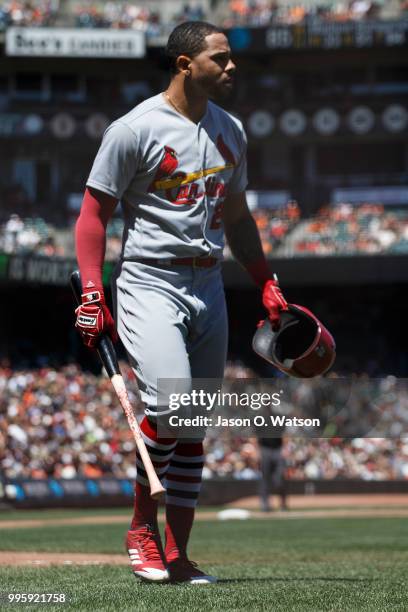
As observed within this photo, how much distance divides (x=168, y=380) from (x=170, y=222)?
64cm

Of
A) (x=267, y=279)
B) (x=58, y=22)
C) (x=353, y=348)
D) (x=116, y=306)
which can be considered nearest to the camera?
(x=116, y=306)

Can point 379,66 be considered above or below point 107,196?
below

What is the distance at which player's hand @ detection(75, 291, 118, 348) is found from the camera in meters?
4.58

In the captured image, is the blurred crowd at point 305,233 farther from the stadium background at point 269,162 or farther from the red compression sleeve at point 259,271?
the red compression sleeve at point 259,271

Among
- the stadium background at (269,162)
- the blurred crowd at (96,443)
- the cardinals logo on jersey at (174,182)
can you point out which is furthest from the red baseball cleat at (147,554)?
the stadium background at (269,162)

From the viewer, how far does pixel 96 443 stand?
20797mm

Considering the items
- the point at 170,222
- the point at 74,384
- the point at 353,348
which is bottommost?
the point at 353,348

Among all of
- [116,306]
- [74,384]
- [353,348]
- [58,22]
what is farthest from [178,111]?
[58,22]

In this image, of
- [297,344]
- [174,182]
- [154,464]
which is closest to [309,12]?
[297,344]

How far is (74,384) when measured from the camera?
2339 cm

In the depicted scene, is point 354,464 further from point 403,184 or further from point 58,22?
point 58,22

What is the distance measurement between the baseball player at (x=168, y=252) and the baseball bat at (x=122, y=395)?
0.05m

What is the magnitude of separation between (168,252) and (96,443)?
645 inches

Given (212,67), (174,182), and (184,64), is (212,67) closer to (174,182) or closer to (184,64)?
(184,64)
